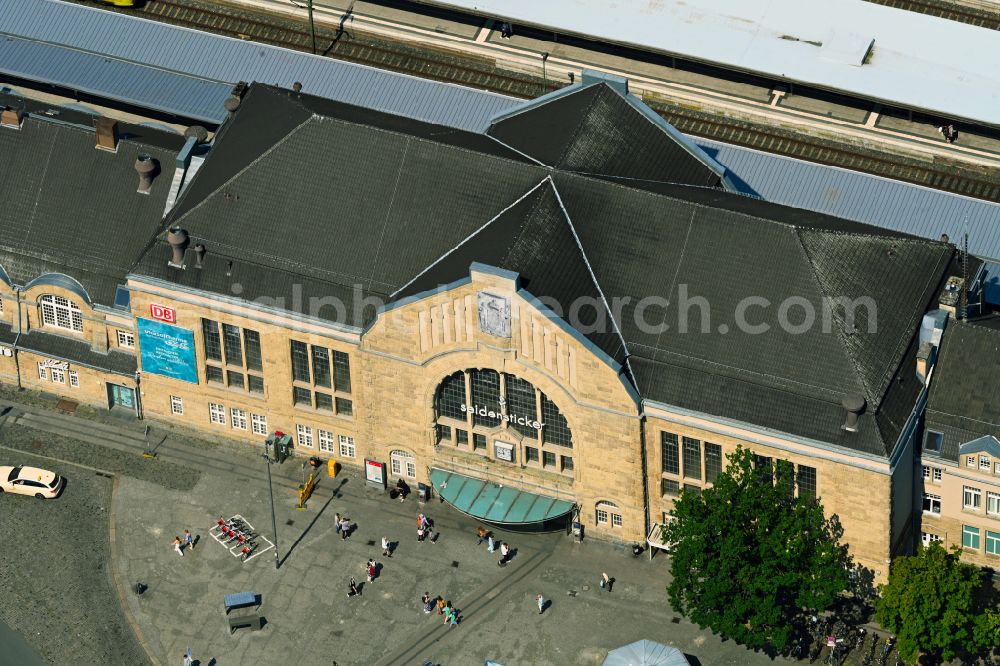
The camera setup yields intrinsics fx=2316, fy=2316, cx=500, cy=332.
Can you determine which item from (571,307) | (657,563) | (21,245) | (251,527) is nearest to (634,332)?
(571,307)

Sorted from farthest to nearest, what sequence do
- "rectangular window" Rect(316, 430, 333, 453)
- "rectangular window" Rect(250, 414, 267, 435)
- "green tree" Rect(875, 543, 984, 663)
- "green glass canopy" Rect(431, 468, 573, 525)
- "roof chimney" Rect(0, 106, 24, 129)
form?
"roof chimney" Rect(0, 106, 24, 129), "rectangular window" Rect(250, 414, 267, 435), "rectangular window" Rect(316, 430, 333, 453), "green glass canopy" Rect(431, 468, 573, 525), "green tree" Rect(875, 543, 984, 663)

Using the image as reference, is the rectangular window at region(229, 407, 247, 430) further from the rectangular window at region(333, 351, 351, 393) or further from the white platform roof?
the white platform roof

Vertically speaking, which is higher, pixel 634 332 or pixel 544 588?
pixel 634 332

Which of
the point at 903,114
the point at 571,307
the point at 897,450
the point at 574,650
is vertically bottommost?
the point at 574,650

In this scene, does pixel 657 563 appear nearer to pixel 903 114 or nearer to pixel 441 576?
pixel 441 576

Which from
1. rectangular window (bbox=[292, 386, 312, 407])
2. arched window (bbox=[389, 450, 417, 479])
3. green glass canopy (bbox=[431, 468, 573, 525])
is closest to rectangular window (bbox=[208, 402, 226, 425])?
rectangular window (bbox=[292, 386, 312, 407])

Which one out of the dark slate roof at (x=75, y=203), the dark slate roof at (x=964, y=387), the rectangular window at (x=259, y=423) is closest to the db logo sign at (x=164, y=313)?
the dark slate roof at (x=75, y=203)
